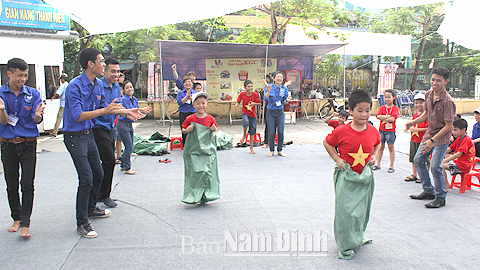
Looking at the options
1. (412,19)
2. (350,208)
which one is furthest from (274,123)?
(412,19)

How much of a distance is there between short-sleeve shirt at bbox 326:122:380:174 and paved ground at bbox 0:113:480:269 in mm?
817

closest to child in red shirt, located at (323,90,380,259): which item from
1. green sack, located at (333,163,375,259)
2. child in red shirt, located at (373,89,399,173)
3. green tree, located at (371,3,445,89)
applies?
green sack, located at (333,163,375,259)

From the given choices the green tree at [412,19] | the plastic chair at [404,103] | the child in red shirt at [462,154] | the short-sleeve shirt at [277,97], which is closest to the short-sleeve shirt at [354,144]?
the child in red shirt at [462,154]

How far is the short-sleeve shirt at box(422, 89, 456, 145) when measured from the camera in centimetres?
440

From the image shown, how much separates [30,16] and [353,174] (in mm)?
10132

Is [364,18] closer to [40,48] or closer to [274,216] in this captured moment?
[40,48]

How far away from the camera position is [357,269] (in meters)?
2.98

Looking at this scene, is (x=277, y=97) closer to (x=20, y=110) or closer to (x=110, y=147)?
(x=110, y=147)

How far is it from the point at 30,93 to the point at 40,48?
8031mm

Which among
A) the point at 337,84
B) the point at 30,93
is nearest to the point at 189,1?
the point at 30,93

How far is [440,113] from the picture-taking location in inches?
178

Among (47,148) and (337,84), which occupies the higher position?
(337,84)

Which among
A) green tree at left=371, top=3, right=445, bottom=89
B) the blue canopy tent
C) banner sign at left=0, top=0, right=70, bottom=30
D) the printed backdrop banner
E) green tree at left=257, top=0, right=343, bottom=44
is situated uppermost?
green tree at left=371, top=3, right=445, bottom=89

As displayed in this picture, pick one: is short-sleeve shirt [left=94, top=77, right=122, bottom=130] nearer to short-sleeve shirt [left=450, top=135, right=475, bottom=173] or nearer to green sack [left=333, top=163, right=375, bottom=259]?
green sack [left=333, top=163, right=375, bottom=259]
